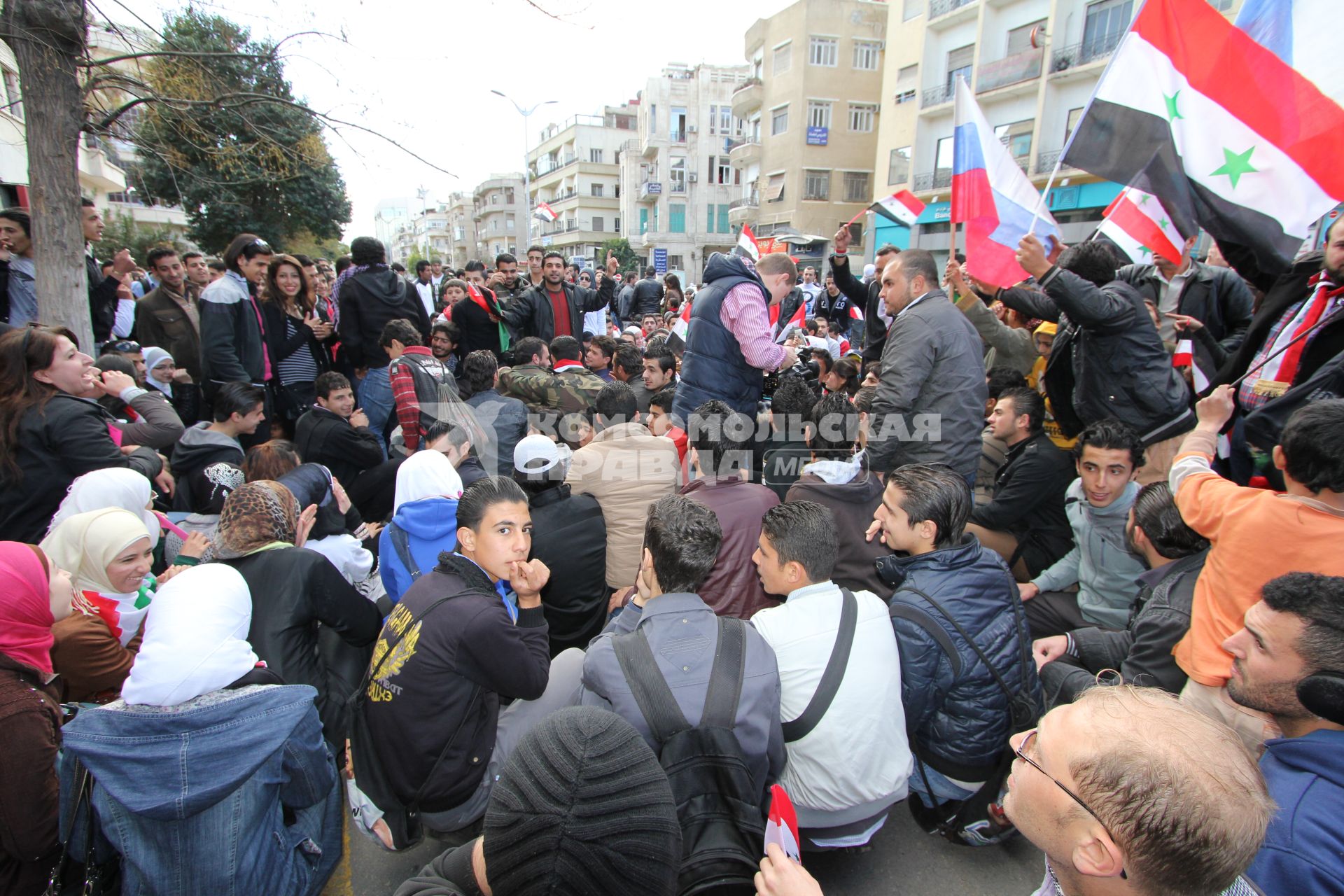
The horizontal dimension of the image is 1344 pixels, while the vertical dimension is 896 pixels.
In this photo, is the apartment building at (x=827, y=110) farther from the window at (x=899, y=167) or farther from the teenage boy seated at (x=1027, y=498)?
the teenage boy seated at (x=1027, y=498)

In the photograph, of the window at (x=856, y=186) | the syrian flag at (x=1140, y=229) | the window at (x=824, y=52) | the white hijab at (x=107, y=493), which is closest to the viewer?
the white hijab at (x=107, y=493)

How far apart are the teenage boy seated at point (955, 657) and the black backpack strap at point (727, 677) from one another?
76 cm

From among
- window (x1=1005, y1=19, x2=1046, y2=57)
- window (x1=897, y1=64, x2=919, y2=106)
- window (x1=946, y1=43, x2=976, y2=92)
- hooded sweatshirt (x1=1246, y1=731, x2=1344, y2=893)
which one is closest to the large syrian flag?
hooded sweatshirt (x1=1246, y1=731, x2=1344, y2=893)

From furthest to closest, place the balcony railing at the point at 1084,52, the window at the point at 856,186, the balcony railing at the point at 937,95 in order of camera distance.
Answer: the window at the point at 856,186, the balcony railing at the point at 937,95, the balcony railing at the point at 1084,52

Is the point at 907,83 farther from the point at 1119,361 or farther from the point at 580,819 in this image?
the point at 580,819

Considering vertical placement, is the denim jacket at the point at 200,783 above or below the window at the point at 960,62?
below

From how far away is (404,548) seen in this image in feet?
10.3

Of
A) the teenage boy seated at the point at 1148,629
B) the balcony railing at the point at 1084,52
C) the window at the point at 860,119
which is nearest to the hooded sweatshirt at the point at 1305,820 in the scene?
the teenage boy seated at the point at 1148,629

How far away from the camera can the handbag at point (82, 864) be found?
1902mm

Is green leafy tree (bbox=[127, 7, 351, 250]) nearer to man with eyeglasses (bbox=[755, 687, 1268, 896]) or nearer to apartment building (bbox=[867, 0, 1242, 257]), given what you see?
man with eyeglasses (bbox=[755, 687, 1268, 896])

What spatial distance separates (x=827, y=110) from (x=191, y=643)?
3771cm

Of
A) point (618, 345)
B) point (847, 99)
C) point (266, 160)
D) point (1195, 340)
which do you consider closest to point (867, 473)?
point (1195, 340)

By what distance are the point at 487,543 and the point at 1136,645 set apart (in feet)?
8.31

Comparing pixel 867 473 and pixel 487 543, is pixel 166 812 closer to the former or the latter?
pixel 487 543
